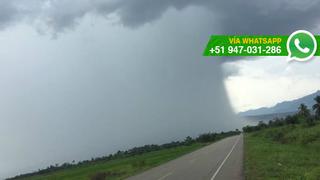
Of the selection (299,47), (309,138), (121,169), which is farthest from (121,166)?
(299,47)

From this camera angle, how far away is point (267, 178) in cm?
2491

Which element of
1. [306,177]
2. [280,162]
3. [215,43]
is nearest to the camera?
[215,43]

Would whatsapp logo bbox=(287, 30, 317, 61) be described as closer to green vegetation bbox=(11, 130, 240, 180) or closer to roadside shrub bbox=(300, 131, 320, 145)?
green vegetation bbox=(11, 130, 240, 180)

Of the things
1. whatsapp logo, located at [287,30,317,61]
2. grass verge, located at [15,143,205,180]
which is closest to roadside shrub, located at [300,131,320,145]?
grass verge, located at [15,143,205,180]

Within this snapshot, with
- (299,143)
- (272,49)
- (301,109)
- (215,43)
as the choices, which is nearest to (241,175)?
(215,43)

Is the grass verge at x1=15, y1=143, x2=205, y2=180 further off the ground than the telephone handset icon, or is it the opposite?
the telephone handset icon

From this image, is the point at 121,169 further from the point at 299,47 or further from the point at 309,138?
the point at 299,47

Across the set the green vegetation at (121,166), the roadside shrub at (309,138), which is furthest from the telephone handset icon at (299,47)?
the roadside shrub at (309,138)

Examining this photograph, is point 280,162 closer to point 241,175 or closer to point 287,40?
point 241,175

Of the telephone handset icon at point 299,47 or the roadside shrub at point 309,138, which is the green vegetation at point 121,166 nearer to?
the roadside shrub at point 309,138

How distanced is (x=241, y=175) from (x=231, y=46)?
1128cm

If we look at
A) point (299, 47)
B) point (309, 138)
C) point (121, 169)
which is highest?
point (299, 47)

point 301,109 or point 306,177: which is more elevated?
point 301,109

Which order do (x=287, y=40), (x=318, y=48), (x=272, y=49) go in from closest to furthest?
(x=318, y=48), (x=287, y=40), (x=272, y=49)
